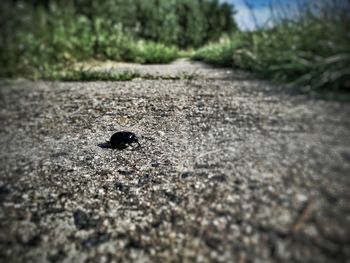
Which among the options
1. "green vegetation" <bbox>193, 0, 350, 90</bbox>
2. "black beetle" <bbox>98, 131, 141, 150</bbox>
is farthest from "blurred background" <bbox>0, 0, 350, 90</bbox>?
"black beetle" <bbox>98, 131, 141, 150</bbox>

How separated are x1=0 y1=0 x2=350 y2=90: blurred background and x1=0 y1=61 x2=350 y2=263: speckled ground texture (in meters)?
0.28

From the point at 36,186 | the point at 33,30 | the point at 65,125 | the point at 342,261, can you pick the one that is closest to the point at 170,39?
the point at 33,30

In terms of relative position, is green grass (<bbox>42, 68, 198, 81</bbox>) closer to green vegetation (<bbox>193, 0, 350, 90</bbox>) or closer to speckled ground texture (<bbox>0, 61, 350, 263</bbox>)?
speckled ground texture (<bbox>0, 61, 350, 263</bbox>)

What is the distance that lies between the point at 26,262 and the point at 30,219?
50 cm

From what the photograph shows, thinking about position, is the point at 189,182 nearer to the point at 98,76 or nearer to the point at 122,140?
the point at 122,140

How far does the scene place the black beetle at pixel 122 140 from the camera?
3.51m

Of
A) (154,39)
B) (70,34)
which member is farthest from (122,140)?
(154,39)

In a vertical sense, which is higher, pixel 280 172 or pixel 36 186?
pixel 280 172

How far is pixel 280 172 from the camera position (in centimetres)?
186

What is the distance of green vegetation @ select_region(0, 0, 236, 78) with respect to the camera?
6.47 meters

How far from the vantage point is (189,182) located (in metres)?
2.56

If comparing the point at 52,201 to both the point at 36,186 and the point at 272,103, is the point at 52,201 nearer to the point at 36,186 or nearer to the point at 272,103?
the point at 36,186

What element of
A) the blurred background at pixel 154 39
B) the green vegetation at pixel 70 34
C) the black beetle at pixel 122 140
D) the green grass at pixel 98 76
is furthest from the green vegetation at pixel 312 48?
the green vegetation at pixel 70 34

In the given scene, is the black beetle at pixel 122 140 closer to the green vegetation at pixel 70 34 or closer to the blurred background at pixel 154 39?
the blurred background at pixel 154 39
